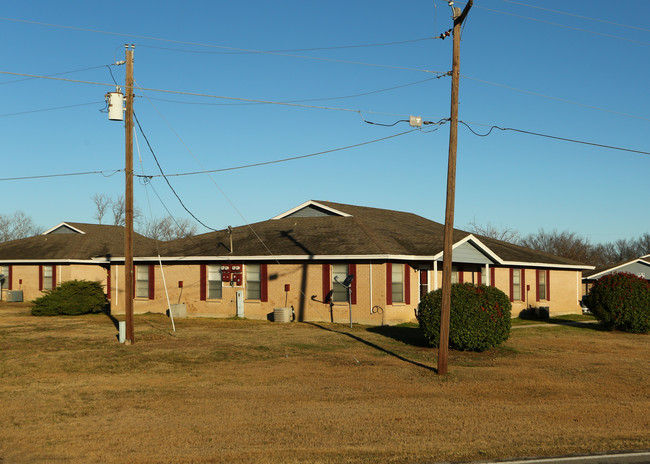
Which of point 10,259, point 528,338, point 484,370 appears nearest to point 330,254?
point 528,338


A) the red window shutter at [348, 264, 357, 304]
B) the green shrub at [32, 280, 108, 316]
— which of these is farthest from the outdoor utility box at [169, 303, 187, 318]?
the red window shutter at [348, 264, 357, 304]

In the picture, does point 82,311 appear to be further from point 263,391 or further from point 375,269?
point 263,391

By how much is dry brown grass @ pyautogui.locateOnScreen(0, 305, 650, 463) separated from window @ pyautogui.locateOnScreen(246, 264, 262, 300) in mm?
8045

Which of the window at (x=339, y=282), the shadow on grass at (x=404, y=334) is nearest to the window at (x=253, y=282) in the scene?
the window at (x=339, y=282)

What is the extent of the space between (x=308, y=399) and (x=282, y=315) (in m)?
15.8

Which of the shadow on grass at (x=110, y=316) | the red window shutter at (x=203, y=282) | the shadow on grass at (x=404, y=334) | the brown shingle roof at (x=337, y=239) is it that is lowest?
the shadow on grass at (x=110, y=316)

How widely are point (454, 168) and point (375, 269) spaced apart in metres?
12.6

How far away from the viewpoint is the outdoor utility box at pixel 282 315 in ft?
94.8

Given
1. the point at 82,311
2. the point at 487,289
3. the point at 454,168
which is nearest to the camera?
the point at 454,168

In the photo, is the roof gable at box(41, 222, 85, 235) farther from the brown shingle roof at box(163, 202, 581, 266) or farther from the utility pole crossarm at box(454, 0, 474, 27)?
the utility pole crossarm at box(454, 0, 474, 27)

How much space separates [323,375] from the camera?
15.9m

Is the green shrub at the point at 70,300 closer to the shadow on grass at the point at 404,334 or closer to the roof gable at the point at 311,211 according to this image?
the roof gable at the point at 311,211

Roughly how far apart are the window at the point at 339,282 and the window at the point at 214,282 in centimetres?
641

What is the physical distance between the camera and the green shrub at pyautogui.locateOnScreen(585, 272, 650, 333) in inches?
1057
